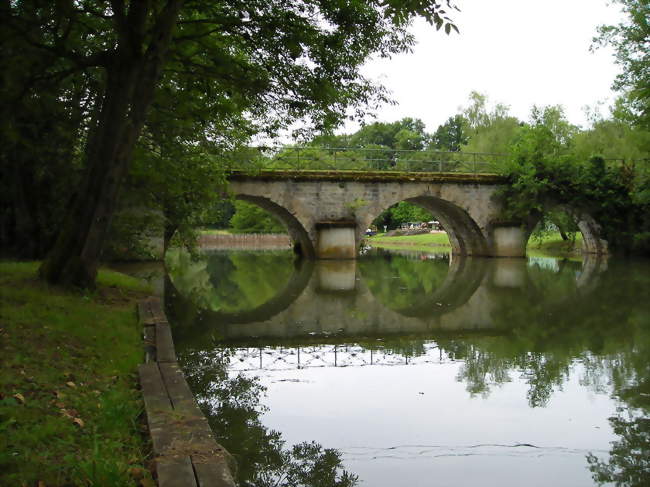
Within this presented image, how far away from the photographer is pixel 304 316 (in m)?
10.6

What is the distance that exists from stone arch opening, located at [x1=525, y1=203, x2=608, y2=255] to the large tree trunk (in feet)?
72.3

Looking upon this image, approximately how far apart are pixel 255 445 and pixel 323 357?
301 centimetres

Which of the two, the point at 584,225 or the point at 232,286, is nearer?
the point at 232,286

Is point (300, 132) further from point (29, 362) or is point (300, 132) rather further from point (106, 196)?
point (29, 362)

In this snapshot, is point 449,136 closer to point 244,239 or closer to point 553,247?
point 244,239

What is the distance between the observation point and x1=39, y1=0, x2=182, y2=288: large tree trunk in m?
7.41

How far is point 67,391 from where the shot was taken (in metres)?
4.25

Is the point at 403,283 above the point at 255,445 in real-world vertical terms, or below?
above

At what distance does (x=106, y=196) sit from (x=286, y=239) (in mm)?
45074

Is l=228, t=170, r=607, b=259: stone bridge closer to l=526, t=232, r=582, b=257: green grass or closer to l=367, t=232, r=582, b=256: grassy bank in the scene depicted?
l=367, t=232, r=582, b=256: grassy bank

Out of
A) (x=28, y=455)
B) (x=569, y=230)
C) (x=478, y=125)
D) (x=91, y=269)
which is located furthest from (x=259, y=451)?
(x=478, y=125)

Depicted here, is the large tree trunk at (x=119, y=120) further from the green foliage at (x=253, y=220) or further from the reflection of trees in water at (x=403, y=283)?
the green foliage at (x=253, y=220)

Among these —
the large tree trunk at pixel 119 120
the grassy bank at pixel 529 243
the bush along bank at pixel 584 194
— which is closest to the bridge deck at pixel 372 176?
the bush along bank at pixel 584 194

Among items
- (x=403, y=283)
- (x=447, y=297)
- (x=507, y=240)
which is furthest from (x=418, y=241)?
(x=447, y=297)
